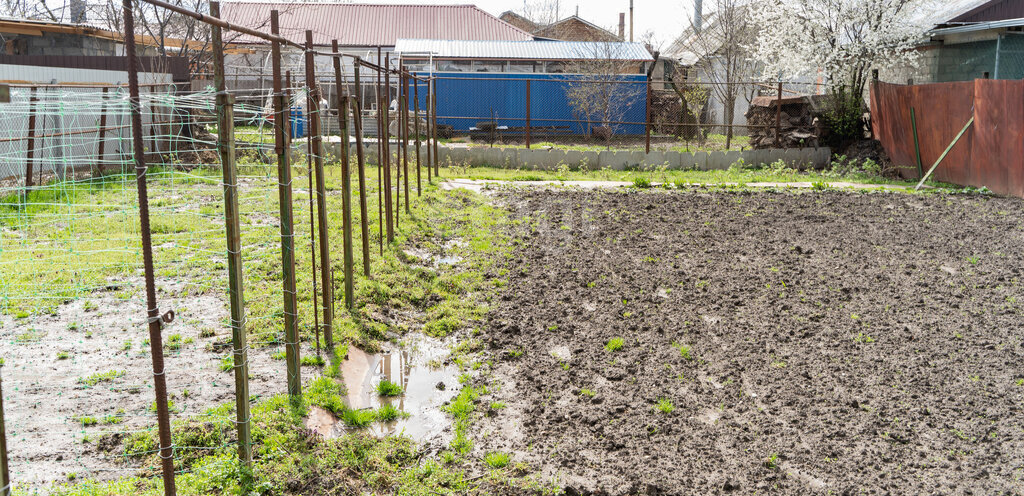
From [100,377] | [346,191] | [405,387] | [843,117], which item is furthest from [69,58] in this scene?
[843,117]

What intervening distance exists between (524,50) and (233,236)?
23.5 metres

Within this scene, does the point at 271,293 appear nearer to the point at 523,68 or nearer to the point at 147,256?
the point at 147,256

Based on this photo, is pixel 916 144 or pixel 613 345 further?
pixel 916 144

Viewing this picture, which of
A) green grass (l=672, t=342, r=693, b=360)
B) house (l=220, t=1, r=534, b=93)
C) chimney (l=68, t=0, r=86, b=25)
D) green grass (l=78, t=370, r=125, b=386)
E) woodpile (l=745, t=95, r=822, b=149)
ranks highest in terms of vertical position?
house (l=220, t=1, r=534, b=93)

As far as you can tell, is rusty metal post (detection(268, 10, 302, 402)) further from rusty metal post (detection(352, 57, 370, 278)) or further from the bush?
the bush

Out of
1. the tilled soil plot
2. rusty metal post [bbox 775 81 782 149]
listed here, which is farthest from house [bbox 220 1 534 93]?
the tilled soil plot

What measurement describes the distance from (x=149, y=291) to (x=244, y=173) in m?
13.8

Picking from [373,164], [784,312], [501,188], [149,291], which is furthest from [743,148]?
[149,291]

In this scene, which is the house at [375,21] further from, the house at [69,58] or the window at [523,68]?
the house at [69,58]

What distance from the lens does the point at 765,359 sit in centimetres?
620

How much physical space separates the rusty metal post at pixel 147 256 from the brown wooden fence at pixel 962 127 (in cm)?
1495

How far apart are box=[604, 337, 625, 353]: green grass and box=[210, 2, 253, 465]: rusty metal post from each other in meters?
3.14

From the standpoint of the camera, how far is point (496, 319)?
736cm

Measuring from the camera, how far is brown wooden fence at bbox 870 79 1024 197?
46.3ft
